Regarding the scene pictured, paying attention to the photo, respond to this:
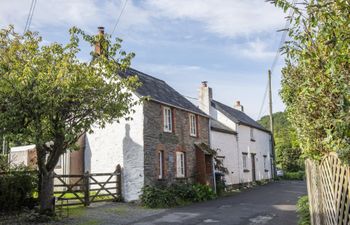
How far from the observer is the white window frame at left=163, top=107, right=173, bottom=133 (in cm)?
2103

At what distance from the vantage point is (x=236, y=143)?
2967 cm

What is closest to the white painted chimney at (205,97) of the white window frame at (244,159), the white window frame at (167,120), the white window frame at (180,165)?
the white window frame at (244,159)

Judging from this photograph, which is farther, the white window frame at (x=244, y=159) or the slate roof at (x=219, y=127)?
the white window frame at (x=244, y=159)

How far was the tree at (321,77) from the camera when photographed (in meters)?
3.20

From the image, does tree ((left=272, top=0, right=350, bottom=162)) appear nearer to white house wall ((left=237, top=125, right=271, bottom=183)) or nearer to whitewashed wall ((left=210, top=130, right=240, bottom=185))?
whitewashed wall ((left=210, top=130, right=240, bottom=185))

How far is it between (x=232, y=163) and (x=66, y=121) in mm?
17955

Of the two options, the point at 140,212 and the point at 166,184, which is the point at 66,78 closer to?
the point at 140,212

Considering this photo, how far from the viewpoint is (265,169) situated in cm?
3622

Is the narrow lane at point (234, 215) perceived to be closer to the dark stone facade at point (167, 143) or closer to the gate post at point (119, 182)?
the dark stone facade at point (167, 143)

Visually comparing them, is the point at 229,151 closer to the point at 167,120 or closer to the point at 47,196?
the point at 167,120

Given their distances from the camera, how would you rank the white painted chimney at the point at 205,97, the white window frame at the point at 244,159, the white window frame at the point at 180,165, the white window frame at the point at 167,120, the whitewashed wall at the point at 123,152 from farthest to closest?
the white painted chimney at the point at 205,97, the white window frame at the point at 244,159, the white window frame at the point at 180,165, the white window frame at the point at 167,120, the whitewashed wall at the point at 123,152

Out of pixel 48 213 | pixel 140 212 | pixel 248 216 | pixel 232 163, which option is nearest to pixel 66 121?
pixel 48 213

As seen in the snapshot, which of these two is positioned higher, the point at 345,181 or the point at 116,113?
the point at 116,113

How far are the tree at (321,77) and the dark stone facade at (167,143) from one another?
A: 12.6 metres
